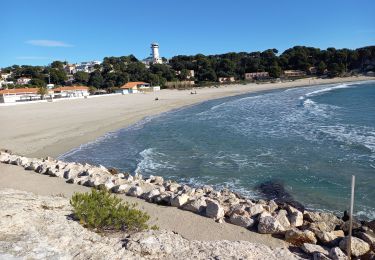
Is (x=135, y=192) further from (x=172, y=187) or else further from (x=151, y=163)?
(x=151, y=163)

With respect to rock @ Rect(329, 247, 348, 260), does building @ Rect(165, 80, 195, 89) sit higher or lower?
lower

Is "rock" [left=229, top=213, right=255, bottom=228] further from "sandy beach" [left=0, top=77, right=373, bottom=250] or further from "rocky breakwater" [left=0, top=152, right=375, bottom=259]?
"sandy beach" [left=0, top=77, right=373, bottom=250]

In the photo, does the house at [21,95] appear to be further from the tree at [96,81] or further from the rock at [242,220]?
the rock at [242,220]

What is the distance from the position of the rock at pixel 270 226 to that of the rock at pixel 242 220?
282mm

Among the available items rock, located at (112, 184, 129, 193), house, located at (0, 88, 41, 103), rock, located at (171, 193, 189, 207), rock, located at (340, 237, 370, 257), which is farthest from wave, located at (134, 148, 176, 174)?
house, located at (0, 88, 41, 103)

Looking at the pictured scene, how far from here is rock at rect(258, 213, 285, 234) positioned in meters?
7.28

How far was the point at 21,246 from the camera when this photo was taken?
5.85m

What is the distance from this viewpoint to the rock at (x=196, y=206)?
849 cm

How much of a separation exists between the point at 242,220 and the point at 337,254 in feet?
6.86

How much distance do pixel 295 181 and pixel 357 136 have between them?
32.0 feet

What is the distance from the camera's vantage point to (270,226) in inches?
288

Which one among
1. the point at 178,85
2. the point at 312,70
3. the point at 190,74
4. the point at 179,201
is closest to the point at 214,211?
the point at 179,201

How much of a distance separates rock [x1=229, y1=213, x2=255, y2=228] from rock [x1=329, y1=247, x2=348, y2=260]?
1.81 metres

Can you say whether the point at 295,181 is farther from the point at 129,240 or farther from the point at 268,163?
the point at 129,240
